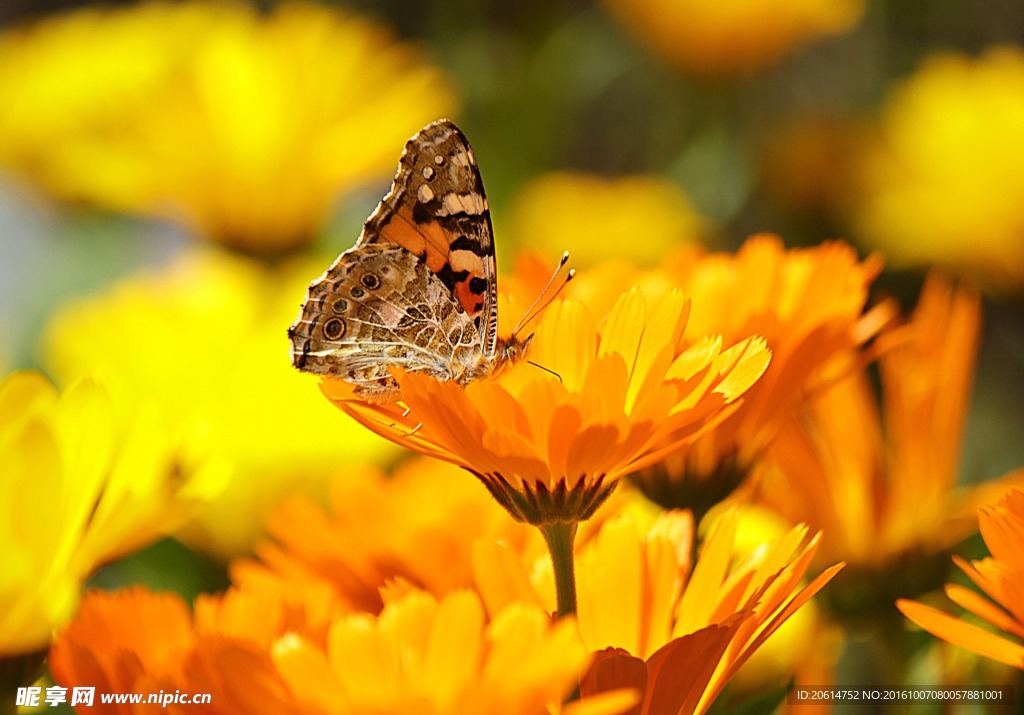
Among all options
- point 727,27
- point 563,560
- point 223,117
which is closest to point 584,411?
point 563,560

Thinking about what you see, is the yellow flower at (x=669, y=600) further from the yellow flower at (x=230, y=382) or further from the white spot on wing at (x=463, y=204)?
the yellow flower at (x=230, y=382)

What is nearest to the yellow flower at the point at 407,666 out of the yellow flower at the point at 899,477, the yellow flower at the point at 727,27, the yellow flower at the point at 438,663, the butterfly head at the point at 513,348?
the yellow flower at the point at 438,663

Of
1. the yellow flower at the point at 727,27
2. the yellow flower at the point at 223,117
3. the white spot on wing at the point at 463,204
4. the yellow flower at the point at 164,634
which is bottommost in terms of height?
the yellow flower at the point at 164,634

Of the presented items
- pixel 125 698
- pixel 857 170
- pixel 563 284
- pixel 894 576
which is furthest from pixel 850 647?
pixel 857 170

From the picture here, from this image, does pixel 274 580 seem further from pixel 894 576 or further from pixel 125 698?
pixel 894 576

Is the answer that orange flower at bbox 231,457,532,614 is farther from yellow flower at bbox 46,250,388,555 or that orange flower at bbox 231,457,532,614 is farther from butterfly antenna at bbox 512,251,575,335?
yellow flower at bbox 46,250,388,555

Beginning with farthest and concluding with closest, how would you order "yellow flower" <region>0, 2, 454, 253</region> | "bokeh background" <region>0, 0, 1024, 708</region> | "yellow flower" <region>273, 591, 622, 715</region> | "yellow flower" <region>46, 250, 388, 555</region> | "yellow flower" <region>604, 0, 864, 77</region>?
1. "yellow flower" <region>604, 0, 864, 77</region>
2. "yellow flower" <region>0, 2, 454, 253</region>
3. "bokeh background" <region>0, 0, 1024, 708</region>
4. "yellow flower" <region>46, 250, 388, 555</region>
5. "yellow flower" <region>273, 591, 622, 715</region>

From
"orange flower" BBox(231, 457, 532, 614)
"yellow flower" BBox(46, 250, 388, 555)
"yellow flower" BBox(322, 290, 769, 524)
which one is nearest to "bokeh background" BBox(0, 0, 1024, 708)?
"yellow flower" BBox(46, 250, 388, 555)
